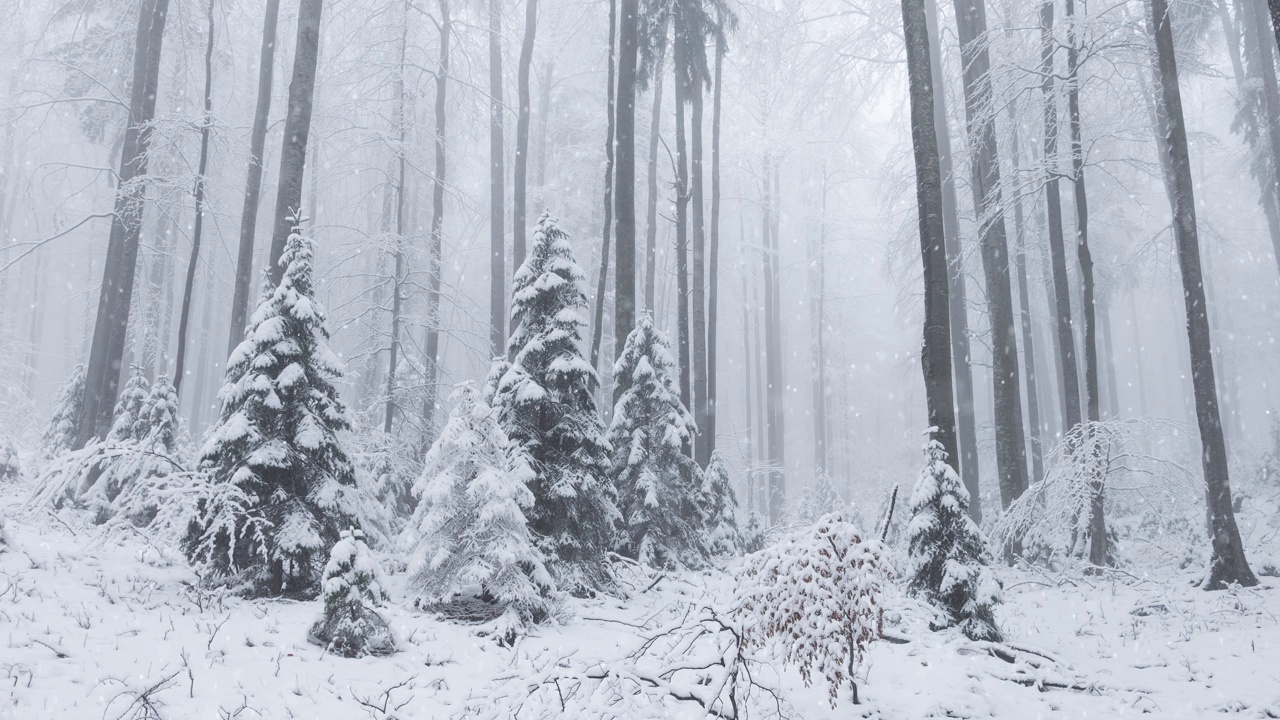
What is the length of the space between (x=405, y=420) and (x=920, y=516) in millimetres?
11969

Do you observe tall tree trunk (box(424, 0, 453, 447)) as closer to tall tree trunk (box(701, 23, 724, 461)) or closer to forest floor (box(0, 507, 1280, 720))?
tall tree trunk (box(701, 23, 724, 461))

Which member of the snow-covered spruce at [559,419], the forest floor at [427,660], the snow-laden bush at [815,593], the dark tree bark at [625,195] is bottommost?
the forest floor at [427,660]

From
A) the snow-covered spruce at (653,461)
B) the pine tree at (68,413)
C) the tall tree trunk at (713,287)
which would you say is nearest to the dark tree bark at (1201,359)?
the snow-covered spruce at (653,461)

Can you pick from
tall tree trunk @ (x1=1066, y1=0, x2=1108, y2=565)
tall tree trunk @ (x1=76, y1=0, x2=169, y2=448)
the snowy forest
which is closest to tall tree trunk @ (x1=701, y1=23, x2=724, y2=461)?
the snowy forest

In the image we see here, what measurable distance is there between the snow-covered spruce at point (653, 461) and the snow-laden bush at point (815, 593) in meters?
6.59

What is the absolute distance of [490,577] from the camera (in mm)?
7332

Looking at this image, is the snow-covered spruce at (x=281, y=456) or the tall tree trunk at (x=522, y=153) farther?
the tall tree trunk at (x=522, y=153)

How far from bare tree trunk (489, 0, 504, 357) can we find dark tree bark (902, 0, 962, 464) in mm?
11153

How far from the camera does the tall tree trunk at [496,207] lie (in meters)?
18.3

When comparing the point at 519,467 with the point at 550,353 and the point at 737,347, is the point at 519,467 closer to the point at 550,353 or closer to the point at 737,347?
the point at 550,353

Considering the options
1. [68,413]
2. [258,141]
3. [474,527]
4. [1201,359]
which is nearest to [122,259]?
[258,141]

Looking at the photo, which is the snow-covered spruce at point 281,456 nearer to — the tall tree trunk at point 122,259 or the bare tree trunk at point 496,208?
the tall tree trunk at point 122,259

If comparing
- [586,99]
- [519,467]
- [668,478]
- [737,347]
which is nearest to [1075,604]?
[668,478]

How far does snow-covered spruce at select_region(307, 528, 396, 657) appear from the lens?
5.96 metres
